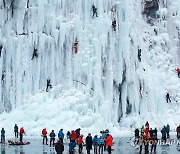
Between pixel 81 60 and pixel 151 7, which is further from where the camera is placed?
pixel 151 7

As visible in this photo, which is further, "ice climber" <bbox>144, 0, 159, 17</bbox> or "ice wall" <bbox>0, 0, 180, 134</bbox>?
"ice climber" <bbox>144, 0, 159, 17</bbox>

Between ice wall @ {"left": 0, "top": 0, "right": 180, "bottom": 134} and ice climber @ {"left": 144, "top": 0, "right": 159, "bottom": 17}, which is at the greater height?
ice climber @ {"left": 144, "top": 0, "right": 159, "bottom": 17}

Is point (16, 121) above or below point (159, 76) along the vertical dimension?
below

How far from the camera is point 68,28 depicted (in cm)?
4897

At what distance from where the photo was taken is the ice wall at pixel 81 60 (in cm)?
4762

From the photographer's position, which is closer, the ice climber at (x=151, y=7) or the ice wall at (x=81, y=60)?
the ice wall at (x=81, y=60)

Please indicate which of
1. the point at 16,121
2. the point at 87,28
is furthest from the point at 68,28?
the point at 16,121

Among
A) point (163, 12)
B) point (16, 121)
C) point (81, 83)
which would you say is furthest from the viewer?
point (163, 12)

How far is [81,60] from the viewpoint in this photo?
4866 cm

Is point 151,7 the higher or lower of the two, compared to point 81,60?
higher

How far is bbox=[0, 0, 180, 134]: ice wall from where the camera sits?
4762 cm

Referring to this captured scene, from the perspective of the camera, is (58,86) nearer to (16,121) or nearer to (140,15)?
(16,121)

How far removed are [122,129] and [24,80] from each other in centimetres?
1058

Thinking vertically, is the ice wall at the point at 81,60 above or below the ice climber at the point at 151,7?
below
